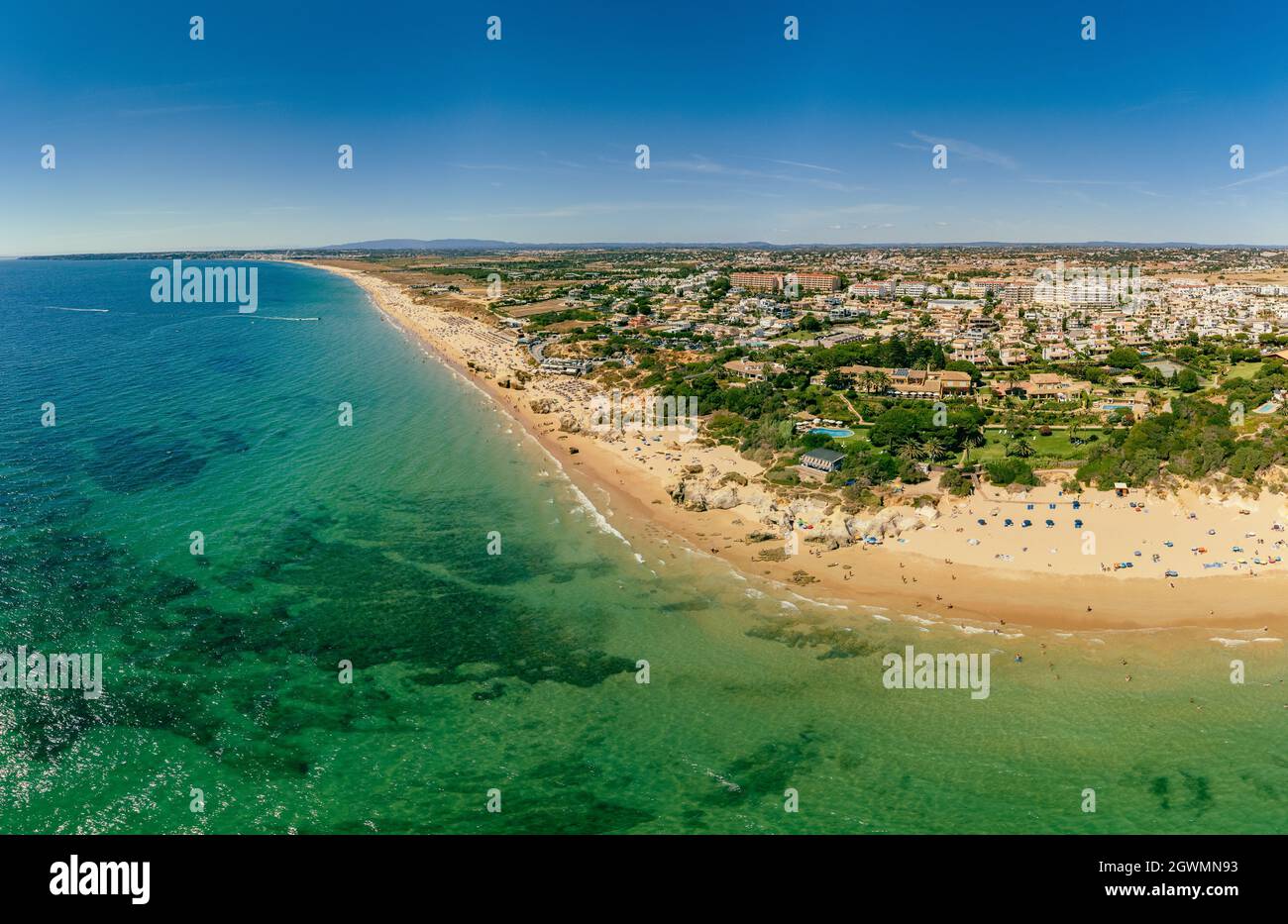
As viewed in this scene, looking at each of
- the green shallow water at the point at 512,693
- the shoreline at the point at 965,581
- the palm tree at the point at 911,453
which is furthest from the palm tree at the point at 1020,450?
the green shallow water at the point at 512,693

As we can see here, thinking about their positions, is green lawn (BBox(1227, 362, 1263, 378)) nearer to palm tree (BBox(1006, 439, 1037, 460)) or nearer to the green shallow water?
palm tree (BBox(1006, 439, 1037, 460))

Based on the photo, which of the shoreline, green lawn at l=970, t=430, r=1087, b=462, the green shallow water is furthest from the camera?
green lawn at l=970, t=430, r=1087, b=462

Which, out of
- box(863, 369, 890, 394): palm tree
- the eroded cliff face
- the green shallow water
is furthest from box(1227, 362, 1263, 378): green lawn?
the green shallow water

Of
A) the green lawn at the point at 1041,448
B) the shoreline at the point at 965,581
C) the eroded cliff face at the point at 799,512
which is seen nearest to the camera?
the shoreline at the point at 965,581

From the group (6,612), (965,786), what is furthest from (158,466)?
(965,786)

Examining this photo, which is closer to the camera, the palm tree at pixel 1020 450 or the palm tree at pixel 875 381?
the palm tree at pixel 1020 450

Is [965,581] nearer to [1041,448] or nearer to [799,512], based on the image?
[799,512]

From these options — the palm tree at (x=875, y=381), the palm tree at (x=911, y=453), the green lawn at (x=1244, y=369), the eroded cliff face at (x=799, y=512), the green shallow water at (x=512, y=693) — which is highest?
the green lawn at (x=1244, y=369)

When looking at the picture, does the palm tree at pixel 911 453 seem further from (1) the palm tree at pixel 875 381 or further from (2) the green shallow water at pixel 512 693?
(1) the palm tree at pixel 875 381

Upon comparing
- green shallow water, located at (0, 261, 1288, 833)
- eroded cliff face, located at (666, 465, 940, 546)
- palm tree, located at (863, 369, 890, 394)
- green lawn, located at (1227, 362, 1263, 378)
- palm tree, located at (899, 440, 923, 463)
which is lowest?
green shallow water, located at (0, 261, 1288, 833)
